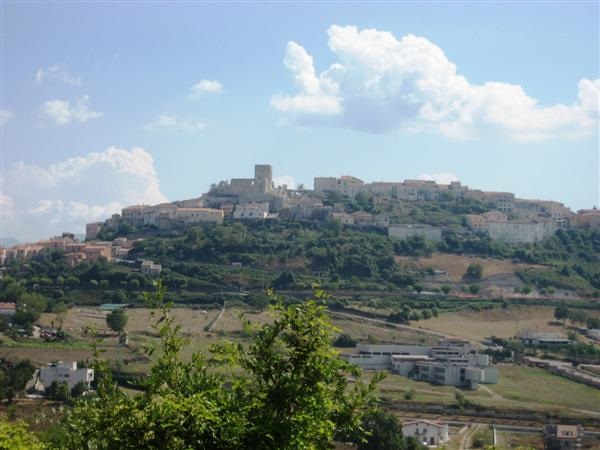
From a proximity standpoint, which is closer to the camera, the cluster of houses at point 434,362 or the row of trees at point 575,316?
the cluster of houses at point 434,362

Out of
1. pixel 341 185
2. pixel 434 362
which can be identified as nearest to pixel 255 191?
→ pixel 341 185

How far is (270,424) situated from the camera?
7016 millimetres

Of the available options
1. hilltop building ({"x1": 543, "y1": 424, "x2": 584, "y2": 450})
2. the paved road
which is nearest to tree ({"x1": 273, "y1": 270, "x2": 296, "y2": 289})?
the paved road

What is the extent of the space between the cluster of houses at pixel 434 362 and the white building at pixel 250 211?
104 feet

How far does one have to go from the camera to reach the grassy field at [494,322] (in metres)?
45.1

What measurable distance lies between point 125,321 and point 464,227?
37.8 m

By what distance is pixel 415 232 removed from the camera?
6550 centimetres

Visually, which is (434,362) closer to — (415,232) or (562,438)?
(562,438)

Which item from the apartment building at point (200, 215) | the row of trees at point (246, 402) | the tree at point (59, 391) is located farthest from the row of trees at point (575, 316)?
the row of trees at point (246, 402)

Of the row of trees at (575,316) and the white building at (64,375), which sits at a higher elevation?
the row of trees at (575,316)

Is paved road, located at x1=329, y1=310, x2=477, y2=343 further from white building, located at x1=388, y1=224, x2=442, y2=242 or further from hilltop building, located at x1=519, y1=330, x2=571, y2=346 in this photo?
white building, located at x1=388, y1=224, x2=442, y2=242

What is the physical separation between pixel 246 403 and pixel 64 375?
26250mm

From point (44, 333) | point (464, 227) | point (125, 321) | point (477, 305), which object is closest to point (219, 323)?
point (125, 321)

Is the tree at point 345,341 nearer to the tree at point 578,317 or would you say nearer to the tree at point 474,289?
the tree at point 474,289
